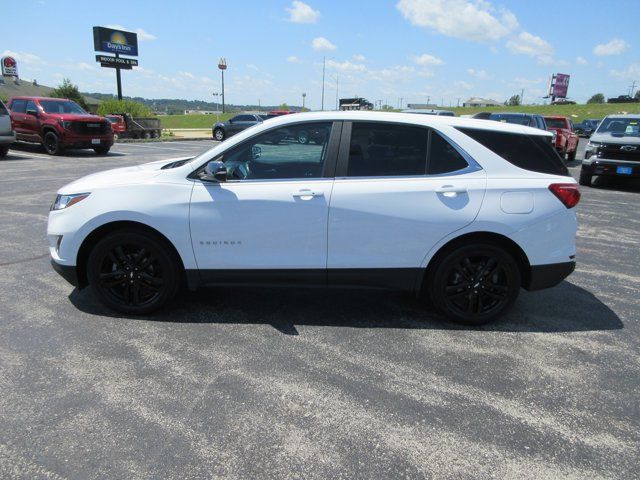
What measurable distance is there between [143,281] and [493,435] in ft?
9.66

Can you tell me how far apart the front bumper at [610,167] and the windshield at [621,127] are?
0.81 metres

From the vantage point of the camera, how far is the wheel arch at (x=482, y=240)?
3.92 m

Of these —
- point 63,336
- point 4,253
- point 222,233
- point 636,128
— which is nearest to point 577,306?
point 222,233

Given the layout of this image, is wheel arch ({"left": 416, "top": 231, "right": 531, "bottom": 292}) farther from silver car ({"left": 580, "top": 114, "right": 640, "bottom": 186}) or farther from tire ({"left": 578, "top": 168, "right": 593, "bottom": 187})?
tire ({"left": 578, "top": 168, "right": 593, "bottom": 187})

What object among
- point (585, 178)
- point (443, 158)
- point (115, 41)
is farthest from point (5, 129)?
point (115, 41)

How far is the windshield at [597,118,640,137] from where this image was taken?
39.0 ft

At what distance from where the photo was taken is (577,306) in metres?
4.58

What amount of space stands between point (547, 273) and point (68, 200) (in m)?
4.08

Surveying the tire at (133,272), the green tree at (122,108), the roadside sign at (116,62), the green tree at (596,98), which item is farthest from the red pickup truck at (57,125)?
the green tree at (596,98)

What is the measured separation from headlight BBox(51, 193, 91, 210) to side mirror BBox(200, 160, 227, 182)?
3.46 feet

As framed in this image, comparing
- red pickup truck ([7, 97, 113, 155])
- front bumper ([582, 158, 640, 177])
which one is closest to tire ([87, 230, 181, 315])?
front bumper ([582, 158, 640, 177])

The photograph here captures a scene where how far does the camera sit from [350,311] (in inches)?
172

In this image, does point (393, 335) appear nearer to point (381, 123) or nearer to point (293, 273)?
point (293, 273)

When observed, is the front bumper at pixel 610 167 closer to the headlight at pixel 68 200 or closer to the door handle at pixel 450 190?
the door handle at pixel 450 190
